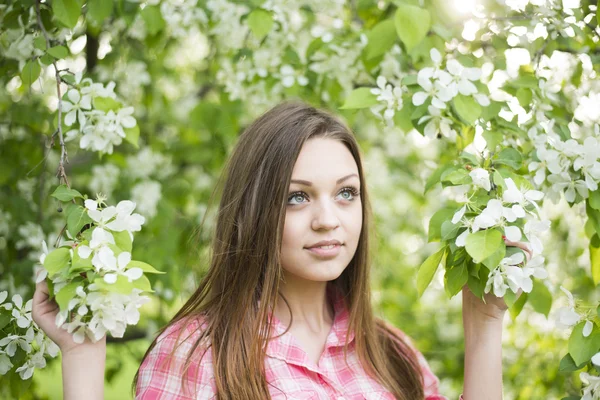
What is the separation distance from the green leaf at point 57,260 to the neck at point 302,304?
0.81m

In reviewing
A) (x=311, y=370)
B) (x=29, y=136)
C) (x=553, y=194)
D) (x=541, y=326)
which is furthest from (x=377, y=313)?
(x=29, y=136)

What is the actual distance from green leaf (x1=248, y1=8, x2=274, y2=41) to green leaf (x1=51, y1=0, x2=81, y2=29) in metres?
0.61

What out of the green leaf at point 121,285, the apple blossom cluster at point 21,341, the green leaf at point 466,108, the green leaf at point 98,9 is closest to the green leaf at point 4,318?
the apple blossom cluster at point 21,341

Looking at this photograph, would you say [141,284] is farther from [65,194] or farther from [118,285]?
[65,194]

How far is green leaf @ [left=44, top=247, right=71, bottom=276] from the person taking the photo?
4.73 feet

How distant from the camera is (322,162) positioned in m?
2.02

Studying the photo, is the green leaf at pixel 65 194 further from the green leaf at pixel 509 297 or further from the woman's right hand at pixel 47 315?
the green leaf at pixel 509 297

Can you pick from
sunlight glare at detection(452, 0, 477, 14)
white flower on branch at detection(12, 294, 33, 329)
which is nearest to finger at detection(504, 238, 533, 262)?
sunlight glare at detection(452, 0, 477, 14)

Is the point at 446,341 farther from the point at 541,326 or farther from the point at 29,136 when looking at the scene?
the point at 29,136

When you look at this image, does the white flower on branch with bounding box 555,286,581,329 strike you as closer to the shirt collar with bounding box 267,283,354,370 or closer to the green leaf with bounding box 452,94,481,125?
the green leaf with bounding box 452,94,481,125

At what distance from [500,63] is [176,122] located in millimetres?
2212

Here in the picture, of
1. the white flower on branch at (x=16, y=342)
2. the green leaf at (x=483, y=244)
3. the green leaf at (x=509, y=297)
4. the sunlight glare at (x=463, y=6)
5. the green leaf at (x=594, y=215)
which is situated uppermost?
the sunlight glare at (x=463, y=6)

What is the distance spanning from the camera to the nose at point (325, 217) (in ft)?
6.31

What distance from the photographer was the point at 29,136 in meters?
3.15
